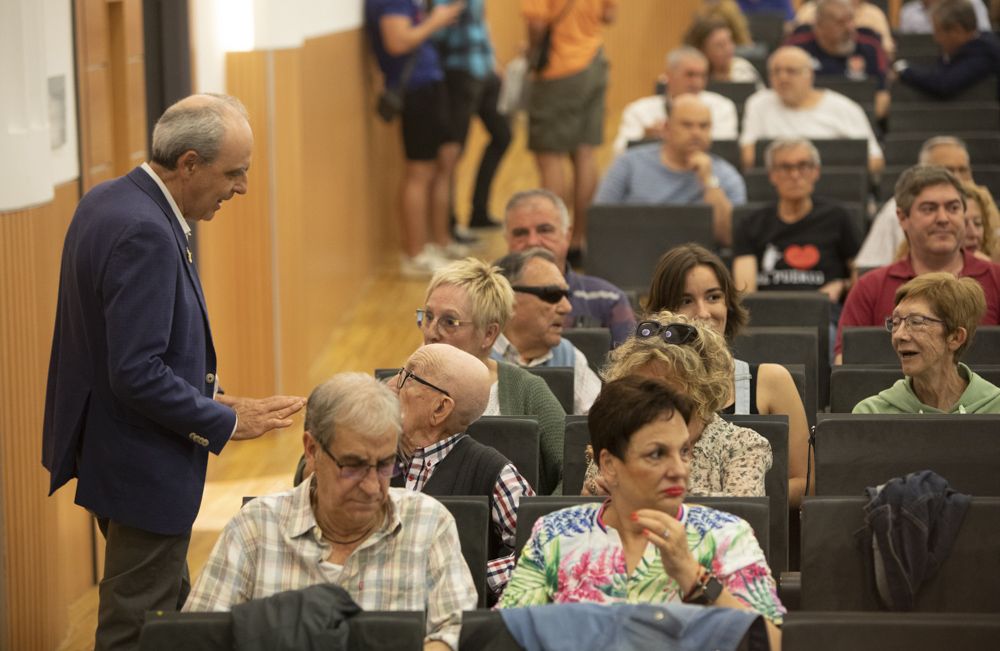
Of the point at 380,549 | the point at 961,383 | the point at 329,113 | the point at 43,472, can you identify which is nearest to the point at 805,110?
the point at 329,113

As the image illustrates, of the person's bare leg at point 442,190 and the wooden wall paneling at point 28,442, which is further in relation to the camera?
the person's bare leg at point 442,190

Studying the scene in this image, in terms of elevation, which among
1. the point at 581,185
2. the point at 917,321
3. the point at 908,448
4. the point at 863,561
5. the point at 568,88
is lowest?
the point at 863,561

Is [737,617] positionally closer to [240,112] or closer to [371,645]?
[371,645]

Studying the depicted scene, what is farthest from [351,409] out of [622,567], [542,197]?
[542,197]

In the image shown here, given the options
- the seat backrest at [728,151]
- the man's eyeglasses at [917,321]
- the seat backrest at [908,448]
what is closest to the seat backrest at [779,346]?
the man's eyeglasses at [917,321]

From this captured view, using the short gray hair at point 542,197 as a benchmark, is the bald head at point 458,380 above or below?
below

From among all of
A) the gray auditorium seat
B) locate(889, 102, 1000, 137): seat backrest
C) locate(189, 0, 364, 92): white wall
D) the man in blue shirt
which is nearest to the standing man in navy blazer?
the gray auditorium seat

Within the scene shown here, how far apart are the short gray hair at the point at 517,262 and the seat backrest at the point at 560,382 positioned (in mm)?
401

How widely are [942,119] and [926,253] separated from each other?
3740 mm

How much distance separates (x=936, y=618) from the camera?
2383 mm

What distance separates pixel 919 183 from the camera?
4715 mm

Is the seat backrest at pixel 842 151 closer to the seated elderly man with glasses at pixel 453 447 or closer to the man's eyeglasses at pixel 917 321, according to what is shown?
the man's eyeglasses at pixel 917 321

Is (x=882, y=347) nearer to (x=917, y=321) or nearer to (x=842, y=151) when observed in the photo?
(x=917, y=321)

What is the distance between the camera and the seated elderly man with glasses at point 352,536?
2.61 m
